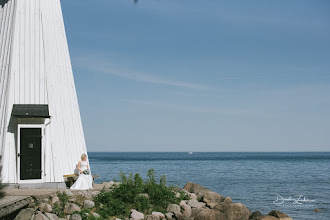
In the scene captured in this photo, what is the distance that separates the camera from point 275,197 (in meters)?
30.8

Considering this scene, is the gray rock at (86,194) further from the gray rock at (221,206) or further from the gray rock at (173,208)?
the gray rock at (221,206)

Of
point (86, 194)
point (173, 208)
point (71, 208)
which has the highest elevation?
point (86, 194)

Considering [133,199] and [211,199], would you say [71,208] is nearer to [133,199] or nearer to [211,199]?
[133,199]

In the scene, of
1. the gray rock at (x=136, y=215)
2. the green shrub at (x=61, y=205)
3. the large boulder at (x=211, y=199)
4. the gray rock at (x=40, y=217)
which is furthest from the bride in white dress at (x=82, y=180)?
the large boulder at (x=211, y=199)

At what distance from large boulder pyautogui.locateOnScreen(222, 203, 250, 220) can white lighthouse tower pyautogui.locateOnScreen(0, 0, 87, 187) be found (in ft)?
19.7

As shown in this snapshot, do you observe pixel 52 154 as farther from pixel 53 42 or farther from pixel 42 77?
pixel 53 42

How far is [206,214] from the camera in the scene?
16172mm

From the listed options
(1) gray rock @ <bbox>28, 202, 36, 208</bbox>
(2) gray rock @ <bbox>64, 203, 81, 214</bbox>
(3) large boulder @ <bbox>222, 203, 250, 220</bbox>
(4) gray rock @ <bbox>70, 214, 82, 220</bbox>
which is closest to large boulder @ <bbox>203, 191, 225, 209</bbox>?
(3) large boulder @ <bbox>222, 203, 250, 220</bbox>

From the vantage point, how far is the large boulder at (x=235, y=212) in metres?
17.3

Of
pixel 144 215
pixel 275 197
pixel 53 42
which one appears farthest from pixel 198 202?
pixel 275 197

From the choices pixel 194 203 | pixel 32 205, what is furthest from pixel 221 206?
pixel 32 205

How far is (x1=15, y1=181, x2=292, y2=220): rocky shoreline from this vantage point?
1392 cm

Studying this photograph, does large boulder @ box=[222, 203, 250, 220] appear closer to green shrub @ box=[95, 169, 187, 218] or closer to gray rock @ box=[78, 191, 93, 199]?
green shrub @ box=[95, 169, 187, 218]

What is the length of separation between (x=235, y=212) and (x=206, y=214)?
1.81 meters
